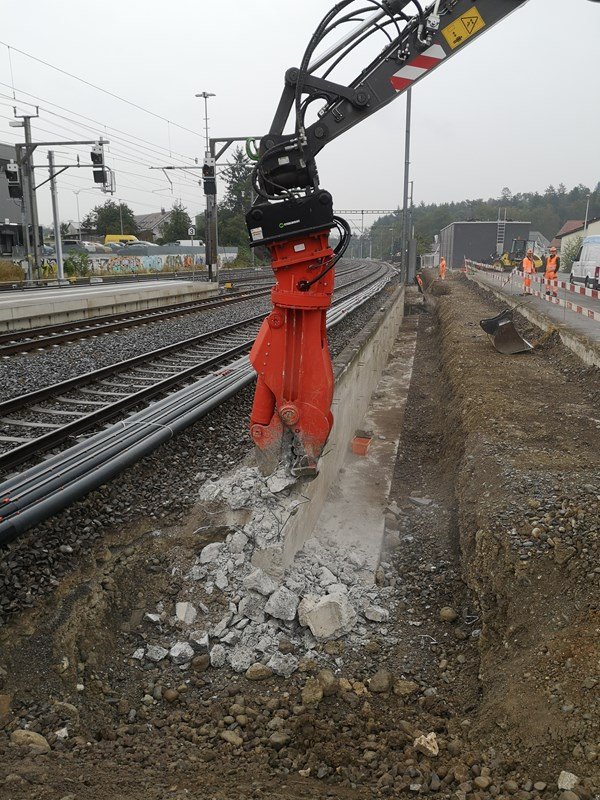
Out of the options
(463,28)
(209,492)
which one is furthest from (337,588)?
(463,28)

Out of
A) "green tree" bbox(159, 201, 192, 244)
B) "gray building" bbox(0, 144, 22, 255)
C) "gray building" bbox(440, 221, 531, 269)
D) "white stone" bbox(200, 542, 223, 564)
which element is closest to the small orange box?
"white stone" bbox(200, 542, 223, 564)

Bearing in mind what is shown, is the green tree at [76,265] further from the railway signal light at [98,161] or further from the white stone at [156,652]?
the white stone at [156,652]

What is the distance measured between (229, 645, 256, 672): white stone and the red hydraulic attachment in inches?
58.2

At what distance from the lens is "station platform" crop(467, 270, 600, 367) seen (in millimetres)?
11719

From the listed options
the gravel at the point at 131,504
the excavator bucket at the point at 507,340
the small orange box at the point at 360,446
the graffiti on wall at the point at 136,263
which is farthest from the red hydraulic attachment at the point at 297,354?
the graffiti on wall at the point at 136,263

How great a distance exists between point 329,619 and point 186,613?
1.03 metres

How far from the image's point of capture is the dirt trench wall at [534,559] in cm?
318

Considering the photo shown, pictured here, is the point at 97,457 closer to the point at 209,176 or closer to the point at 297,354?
the point at 297,354

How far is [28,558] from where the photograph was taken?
4086 mm

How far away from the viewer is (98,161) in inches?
953

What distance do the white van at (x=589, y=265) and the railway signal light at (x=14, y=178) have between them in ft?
79.7

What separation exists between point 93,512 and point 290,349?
204 cm

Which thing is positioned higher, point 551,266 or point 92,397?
point 551,266

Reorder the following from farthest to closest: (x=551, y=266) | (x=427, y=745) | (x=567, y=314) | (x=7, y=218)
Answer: (x=7, y=218) < (x=551, y=266) < (x=567, y=314) < (x=427, y=745)
